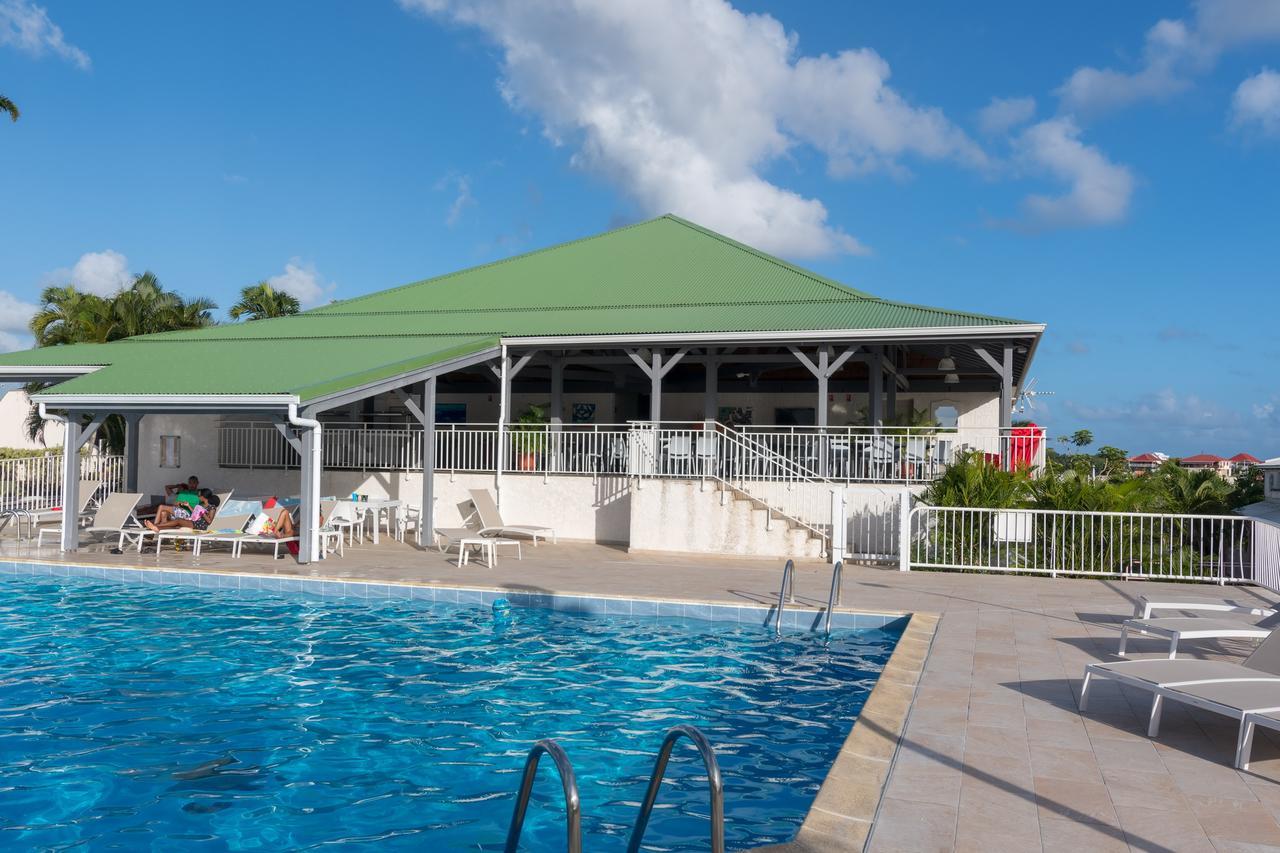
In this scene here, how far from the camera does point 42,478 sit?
20.4 metres

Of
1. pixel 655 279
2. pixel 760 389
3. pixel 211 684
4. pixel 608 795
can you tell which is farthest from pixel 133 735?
pixel 760 389

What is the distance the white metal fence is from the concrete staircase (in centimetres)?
44

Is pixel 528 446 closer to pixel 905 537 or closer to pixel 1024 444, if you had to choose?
pixel 905 537

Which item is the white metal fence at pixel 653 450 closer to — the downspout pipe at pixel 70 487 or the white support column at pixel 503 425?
the white support column at pixel 503 425

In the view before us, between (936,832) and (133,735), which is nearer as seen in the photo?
(936,832)

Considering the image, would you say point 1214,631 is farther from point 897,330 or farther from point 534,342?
point 534,342

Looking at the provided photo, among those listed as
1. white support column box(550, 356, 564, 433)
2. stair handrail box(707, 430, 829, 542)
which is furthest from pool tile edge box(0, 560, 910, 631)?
white support column box(550, 356, 564, 433)

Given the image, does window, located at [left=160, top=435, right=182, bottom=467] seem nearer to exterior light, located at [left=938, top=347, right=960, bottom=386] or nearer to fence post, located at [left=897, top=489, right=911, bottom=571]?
fence post, located at [left=897, top=489, right=911, bottom=571]

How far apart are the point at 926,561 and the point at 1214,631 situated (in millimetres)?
6978

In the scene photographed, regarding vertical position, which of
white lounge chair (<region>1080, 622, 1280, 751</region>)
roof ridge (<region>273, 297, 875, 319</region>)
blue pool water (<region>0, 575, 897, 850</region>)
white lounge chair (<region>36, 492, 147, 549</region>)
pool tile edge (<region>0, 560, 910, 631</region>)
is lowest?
blue pool water (<region>0, 575, 897, 850</region>)

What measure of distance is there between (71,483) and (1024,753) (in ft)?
50.4

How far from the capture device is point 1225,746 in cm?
584

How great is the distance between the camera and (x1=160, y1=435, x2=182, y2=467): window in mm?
21438

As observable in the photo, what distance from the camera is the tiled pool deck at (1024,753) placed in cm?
438
